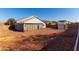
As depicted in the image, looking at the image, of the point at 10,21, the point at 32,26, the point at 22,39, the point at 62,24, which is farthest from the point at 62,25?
the point at 10,21

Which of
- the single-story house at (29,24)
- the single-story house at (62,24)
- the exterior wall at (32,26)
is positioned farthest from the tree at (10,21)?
the single-story house at (62,24)

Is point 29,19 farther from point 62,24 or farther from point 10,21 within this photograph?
point 62,24

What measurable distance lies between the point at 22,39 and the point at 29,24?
0.63 feet

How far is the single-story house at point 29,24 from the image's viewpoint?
296cm

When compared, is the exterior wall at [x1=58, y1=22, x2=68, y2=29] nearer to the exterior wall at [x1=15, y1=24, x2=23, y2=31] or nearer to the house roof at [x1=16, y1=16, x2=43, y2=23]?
the house roof at [x1=16, y1=16, x2=43, y2=23]

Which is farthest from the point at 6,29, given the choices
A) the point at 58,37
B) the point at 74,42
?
the point at 74,42

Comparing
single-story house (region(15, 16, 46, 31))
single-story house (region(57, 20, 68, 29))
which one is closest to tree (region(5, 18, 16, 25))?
single-story house (region(15, 16, 46, 31))

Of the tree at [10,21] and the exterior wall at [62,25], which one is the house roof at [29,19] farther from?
the exterior wall at [62,25]

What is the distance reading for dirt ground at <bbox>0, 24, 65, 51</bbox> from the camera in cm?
295

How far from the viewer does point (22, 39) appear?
9.74 feet

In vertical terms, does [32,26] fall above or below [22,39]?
above

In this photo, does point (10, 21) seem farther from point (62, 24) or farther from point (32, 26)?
point (62, 24)
